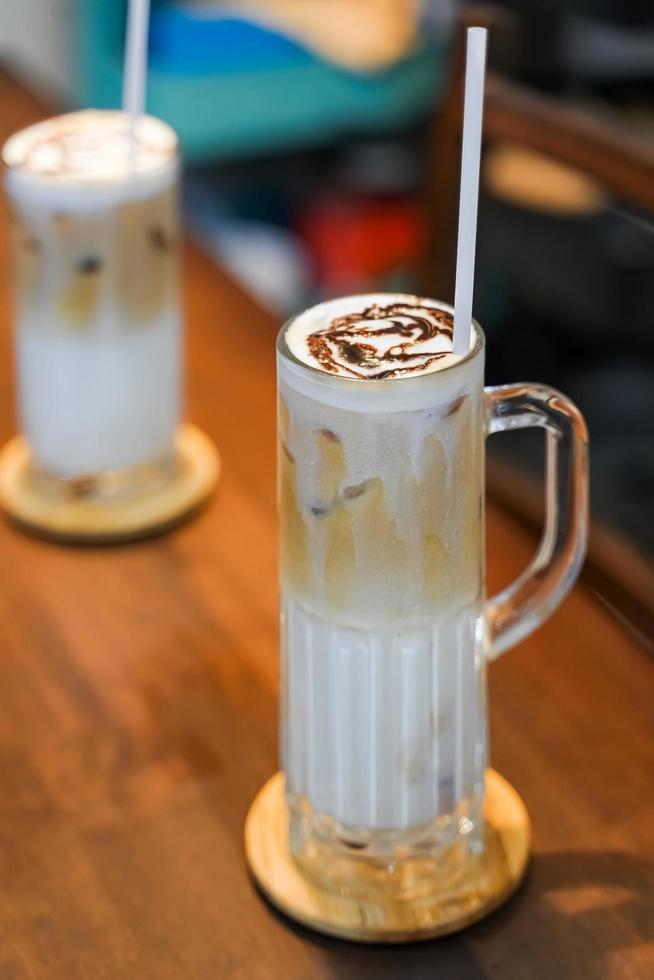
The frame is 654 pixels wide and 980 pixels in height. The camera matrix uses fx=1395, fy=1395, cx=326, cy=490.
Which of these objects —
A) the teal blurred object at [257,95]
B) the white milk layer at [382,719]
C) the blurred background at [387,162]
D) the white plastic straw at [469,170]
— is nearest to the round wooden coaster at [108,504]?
the white milk layer at [382,719]

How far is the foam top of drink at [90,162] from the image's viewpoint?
915mm

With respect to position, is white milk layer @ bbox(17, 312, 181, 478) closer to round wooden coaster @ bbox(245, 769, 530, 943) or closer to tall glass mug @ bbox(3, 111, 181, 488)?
tall glass mug @ bbox(3, 111, 181, 488)

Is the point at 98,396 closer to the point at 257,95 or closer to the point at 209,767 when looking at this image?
the point at 209,767

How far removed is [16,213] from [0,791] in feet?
1.30

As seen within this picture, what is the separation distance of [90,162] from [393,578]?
446 millimetres

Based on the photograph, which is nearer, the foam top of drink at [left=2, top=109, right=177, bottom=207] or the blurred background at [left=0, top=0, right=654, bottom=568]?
the foam top of drink at [left=2, top=109, right=177, bottom=207]

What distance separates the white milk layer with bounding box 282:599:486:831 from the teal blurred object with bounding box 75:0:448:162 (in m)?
2.27

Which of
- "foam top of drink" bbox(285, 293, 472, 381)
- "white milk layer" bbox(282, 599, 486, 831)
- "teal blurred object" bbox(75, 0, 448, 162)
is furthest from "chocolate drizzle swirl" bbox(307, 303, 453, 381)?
"teal blurred object" bbox(75, 0, 448, 162)

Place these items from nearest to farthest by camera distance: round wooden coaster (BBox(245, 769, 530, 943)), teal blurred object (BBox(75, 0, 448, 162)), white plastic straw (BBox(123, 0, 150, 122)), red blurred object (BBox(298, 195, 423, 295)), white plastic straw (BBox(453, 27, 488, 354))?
1. white plastic straw (BBox(453, 27, 488, 354))
2. round wooden coaster (BBox(245, 769, 530, 943))
3. white plastic straw (BBox(123, 0, 150, 122))
4. teal blurred object (BBox(75, 0, 448, 162))
5. red blurred object (BBox(298, 195, 423, 295))

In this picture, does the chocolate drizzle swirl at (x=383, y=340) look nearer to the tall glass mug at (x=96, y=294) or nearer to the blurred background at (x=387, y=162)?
the tall glass mug at (x=96, y=294)

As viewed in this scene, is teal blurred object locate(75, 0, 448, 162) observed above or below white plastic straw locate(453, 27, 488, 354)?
below

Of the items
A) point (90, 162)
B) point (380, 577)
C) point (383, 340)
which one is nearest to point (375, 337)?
point (383, 340)

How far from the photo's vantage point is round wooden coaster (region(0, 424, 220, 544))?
98cm

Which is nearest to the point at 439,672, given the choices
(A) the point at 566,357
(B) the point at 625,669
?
(B) the point at 625,669
